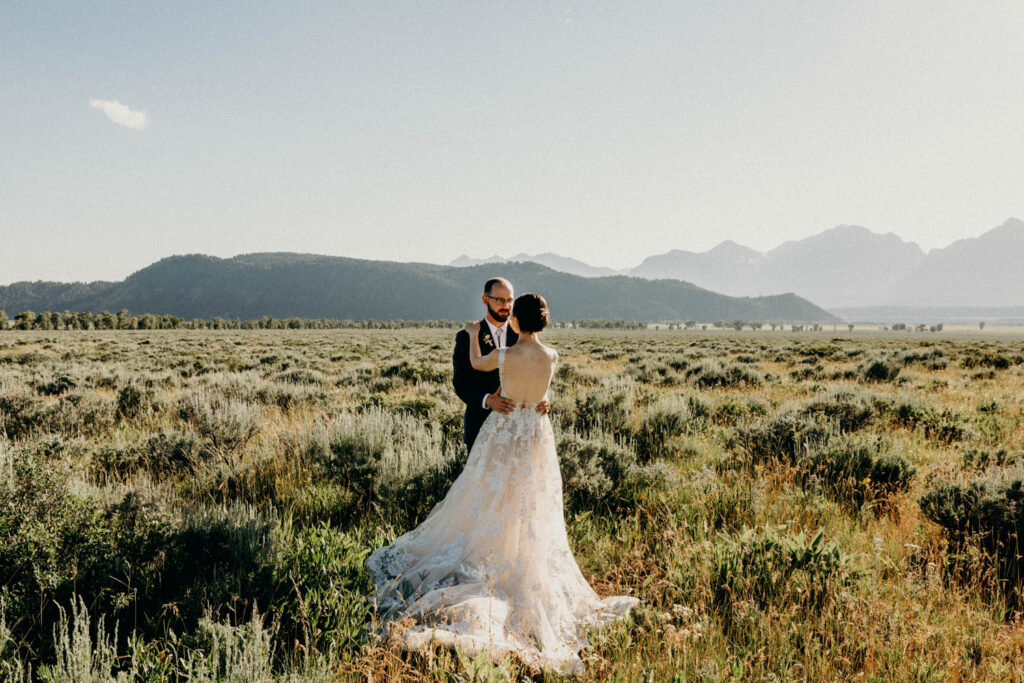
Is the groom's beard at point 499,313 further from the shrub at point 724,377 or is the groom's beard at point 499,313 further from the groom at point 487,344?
the shrub at point 724,377

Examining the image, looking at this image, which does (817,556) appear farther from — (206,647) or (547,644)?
(206,647)

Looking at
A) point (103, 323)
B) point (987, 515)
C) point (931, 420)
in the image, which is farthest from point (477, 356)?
point (103, 323)

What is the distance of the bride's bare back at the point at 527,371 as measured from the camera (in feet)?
11.5

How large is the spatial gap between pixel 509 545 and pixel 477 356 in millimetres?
1391

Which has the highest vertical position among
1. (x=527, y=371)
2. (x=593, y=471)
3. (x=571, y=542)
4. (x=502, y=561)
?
(x=527, y=371)

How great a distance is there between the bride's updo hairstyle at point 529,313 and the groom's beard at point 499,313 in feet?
1.78

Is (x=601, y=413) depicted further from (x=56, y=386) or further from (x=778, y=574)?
(x=56, y=386)

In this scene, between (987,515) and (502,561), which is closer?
(502,561)

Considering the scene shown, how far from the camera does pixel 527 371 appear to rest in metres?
3.52

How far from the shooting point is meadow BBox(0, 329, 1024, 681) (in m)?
2.69

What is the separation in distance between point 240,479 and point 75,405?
16.5 ft

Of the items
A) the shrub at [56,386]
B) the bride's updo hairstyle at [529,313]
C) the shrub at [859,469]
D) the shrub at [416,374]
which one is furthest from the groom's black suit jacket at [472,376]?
the shrub at [56,386]

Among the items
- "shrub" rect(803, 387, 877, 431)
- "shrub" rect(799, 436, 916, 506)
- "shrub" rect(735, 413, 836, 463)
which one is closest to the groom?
"shrub" rect(799, 436, 916, 506)

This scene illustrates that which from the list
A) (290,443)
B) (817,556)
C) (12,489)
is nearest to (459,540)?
(817,556)
